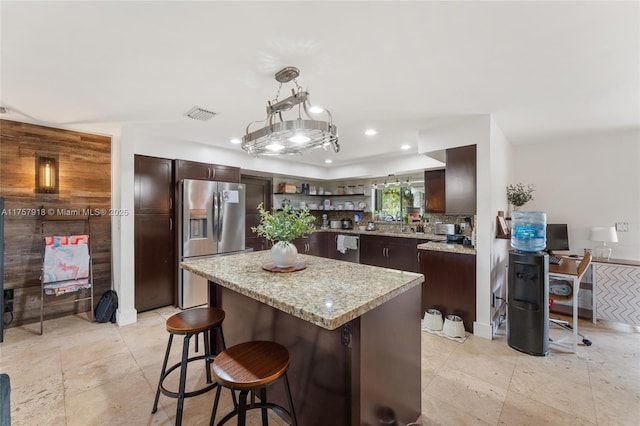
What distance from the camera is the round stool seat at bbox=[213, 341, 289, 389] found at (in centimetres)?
119

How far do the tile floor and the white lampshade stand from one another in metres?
1.02

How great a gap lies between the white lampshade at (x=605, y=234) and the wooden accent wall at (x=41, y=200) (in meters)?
6.34

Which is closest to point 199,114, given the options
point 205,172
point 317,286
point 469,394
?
point 205,172

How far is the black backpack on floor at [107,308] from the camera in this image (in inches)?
129

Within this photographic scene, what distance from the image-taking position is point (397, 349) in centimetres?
160

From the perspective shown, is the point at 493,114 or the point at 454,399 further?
the point at 493,114

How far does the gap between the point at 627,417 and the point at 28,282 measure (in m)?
5.72

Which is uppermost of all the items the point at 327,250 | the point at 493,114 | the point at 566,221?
the point at 493,114

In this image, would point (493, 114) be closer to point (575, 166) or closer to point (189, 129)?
point (575, 166)

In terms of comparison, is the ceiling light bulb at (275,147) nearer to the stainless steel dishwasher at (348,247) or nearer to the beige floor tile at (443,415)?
the beige floor tile at (443,415)

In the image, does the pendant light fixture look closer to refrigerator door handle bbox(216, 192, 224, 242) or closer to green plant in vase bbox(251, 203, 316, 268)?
green plant in vase bbox(251, 203, 316, 268)

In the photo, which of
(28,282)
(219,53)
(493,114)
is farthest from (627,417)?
(28,282)

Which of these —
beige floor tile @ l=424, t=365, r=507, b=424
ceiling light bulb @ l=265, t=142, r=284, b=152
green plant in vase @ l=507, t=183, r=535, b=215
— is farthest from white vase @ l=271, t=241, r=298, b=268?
green plant in vase @ l=507, t=183, r=535, b=215

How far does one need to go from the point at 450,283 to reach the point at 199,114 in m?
3.34
